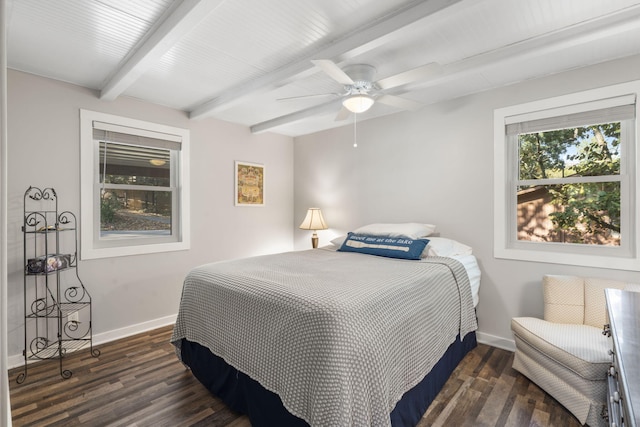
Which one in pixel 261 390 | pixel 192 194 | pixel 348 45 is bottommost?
pixel 261 390

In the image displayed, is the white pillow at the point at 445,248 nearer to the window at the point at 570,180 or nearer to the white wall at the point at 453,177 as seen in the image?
the white wall at the point at 453,177

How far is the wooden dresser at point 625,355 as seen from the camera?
2.46 feet

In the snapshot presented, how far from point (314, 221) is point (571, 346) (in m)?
2.84

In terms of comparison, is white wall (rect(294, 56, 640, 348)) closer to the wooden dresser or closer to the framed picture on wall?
the framed picture on wall

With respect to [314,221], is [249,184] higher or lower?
higher

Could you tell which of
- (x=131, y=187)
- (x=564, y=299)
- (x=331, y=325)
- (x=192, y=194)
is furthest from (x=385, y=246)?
(x=131, y=187)

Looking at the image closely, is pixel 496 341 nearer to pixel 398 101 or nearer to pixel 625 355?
pixel 625 355

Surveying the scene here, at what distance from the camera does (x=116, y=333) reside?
121 inches

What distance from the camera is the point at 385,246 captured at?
292 centimetres

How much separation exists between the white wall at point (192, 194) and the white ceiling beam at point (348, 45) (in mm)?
997

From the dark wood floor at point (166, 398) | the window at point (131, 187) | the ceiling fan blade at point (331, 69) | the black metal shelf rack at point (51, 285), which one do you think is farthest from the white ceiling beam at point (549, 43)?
the black metal shelf rack at point (51, 285)

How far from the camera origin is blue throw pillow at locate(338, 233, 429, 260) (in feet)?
8.98

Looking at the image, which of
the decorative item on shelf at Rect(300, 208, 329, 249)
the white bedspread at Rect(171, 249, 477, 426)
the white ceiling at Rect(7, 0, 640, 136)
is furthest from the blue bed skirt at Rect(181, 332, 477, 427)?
the decorative item on shelf at Rect(300, 208, 329, 249)

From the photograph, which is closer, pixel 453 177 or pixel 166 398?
pixel 166 398
